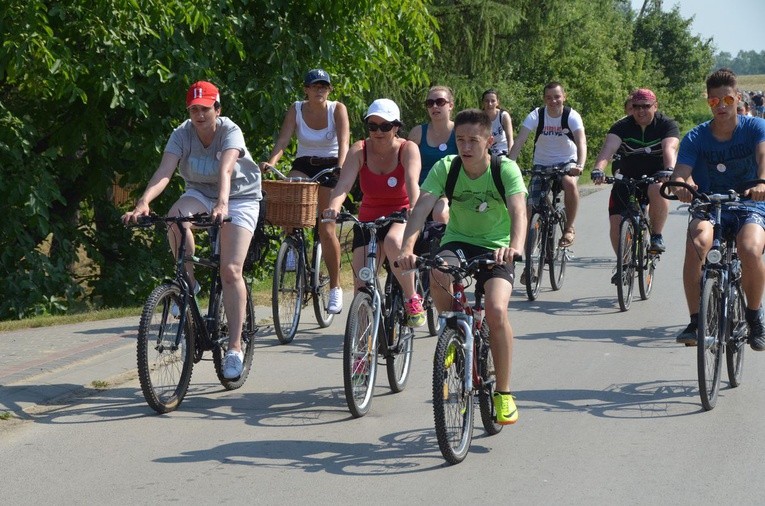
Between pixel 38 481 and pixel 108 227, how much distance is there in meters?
9.19

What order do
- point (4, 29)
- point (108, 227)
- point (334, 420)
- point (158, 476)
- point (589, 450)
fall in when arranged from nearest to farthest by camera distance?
point (158, 476), point (589, 450), point (334, 420), point (4, 29), point (108, 227)

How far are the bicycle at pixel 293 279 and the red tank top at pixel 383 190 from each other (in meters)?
1.11

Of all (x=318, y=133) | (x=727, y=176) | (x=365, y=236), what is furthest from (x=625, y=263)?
(x=365, y=236)

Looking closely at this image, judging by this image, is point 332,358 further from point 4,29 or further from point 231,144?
point 4,29

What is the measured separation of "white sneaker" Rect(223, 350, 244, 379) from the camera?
7895 mm

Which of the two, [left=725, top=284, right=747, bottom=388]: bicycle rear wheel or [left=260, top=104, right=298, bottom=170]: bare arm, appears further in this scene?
[left=260, top=104, right=298, bottom=170]: bare arm

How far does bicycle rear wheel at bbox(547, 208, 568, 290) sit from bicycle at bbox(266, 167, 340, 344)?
10.1 ft

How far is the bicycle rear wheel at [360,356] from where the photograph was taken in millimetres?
7172

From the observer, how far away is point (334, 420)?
7.42m

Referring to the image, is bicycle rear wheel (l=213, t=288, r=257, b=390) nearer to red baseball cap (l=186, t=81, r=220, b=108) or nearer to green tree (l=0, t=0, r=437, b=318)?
red baseball cap (l=186, t=81, r=220, b=108)

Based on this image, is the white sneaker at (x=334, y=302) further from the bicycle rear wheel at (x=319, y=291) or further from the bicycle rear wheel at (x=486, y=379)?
the bicycle rear wheel at (x=486, y=379)

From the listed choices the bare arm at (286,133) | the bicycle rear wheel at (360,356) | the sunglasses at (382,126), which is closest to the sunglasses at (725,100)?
the sunglasses at (382,126)

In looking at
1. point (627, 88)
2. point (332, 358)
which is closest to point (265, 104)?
point (332, 358)

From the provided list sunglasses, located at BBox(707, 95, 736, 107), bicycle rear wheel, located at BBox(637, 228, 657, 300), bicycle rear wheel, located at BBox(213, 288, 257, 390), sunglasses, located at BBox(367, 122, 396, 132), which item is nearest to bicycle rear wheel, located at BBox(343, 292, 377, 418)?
bicycle rear wheel, located at BBox(213, 288, 257, 390)
